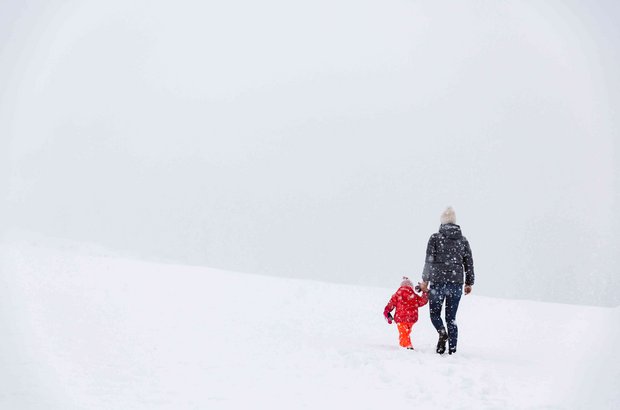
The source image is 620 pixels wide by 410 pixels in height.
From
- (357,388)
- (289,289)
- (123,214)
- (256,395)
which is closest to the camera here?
(256,395)

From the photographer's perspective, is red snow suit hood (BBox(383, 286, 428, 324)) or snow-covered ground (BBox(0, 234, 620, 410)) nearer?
snow-covered ground (BBox(0, 234, 620, 410))

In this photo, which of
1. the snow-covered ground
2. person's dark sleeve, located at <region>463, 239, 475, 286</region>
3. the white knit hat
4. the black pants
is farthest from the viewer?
the white knit hat

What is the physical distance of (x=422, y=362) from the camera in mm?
7086

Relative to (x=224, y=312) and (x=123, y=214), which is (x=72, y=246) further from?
(x=123, y=214)

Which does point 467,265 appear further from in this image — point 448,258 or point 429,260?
point 429,260

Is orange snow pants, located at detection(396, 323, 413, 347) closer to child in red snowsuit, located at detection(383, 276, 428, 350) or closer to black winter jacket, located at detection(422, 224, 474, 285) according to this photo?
child in red snowsuit, located at detection(383, 276, 428, 350)

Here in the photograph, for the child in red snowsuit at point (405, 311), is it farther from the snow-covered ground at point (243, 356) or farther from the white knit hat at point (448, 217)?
the white knit hat at point (448, 217)

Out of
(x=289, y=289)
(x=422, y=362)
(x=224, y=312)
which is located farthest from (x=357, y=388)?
(x=289, y=289)

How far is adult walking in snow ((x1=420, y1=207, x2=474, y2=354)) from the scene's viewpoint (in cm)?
826

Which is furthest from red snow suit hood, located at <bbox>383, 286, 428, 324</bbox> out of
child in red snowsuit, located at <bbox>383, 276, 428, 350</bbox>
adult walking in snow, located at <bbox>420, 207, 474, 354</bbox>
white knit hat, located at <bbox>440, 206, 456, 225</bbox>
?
white knit hat, located at <bbox>440, 206, 456, 225</bbox>

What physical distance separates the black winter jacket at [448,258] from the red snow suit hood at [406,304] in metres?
0.42

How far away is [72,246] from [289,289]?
103 ft

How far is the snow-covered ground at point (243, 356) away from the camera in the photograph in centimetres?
518

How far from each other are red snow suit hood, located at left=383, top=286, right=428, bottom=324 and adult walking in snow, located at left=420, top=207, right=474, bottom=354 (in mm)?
269
